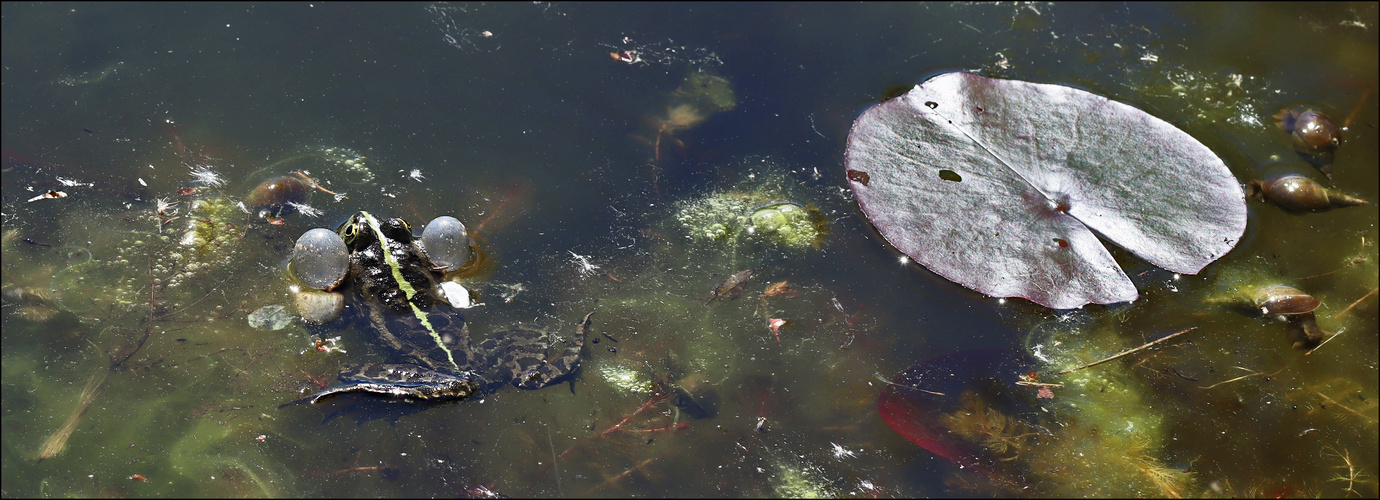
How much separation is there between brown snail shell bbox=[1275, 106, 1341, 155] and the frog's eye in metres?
5.93

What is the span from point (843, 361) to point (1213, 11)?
4.51 meters

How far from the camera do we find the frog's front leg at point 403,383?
4.21 meters

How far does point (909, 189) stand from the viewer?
4758 millimetres

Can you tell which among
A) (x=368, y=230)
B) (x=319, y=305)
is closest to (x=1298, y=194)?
(x=368, y=230)

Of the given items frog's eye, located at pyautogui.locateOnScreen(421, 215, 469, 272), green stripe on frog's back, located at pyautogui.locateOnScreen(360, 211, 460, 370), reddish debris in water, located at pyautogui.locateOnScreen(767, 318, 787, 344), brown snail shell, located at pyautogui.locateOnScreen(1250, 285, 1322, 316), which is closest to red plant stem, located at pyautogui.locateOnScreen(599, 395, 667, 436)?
reddish debris in water, located at pyautogui.locateOnScreen(767, 318, 787, 344)

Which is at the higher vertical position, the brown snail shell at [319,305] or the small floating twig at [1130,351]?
the small floating twig at [1130,351]

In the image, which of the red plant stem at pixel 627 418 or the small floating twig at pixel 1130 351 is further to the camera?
the small floating twig at pixel 1130 351

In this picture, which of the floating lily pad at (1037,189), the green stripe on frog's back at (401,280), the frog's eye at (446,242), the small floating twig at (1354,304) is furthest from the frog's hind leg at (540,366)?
the small floating twig at (1354,304)

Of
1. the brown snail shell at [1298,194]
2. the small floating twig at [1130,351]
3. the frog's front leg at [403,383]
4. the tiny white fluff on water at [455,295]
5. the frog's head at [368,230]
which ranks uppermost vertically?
the brown snail shell at [1298,194]

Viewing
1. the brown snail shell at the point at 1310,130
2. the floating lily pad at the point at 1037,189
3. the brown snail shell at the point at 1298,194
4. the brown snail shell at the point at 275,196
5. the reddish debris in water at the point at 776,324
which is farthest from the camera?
the brown snail shell at the point at 1310,130

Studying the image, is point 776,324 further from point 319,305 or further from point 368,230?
point 319,305

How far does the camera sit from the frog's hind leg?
14.3ft

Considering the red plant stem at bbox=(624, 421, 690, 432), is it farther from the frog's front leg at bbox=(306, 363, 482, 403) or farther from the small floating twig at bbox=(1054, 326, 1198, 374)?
the small floating twig at bbox=(1054, 326, 1198, 374)

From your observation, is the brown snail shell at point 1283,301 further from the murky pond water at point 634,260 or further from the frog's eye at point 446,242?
the frog's eye at point 446,242
